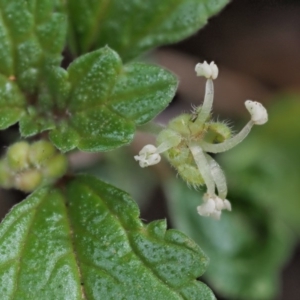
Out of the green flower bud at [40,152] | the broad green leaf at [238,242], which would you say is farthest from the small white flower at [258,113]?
the broad green leaf at [238,242]

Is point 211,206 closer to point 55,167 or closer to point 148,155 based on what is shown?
point 148,155

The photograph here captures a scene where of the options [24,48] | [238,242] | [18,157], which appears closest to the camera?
[18,157]

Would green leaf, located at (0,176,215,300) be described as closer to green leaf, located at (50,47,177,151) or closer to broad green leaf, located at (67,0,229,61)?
green leaf, located at (50,47,177,151)

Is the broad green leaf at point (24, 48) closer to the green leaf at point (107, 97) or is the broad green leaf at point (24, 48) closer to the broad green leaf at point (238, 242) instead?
the green leaf at point (107, 97)

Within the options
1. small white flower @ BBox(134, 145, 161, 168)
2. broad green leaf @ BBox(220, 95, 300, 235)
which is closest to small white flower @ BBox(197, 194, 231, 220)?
small white flower @ BBox(134, 145, 161, 168)

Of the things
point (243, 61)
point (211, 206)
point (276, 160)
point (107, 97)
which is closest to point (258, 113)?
point (211, 206)

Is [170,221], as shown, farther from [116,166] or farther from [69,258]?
[69,258]
